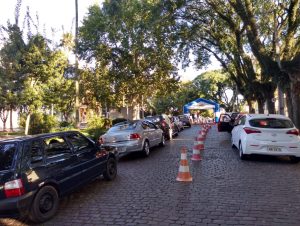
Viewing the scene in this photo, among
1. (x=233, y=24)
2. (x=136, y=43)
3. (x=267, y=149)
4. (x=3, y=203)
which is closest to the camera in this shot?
(x=3, y=203)

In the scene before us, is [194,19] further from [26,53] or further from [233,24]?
[26,53]

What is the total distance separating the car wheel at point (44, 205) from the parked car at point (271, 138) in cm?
647

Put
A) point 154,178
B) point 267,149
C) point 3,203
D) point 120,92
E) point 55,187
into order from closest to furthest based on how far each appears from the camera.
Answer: point 3,203 < point 55,187 < point 154,178 < point 267,149 < point 120,92

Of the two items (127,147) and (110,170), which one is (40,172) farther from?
(127,147)

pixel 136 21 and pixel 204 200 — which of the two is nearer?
pixel 204 200

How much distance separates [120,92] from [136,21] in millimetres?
6942

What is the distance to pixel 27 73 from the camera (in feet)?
69.4

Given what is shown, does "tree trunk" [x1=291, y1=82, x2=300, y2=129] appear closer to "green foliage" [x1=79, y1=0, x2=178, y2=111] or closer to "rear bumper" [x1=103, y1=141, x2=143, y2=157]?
"rear bumper" [x1=103, y1=141, x2=143, y2=157]

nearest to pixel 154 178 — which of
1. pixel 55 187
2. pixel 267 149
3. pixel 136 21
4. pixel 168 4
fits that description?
pixel 55 187

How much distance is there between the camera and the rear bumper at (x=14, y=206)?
493 cm

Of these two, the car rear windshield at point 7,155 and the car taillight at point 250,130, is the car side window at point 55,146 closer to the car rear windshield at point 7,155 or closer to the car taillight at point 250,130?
the car rear windshield at point 7,155

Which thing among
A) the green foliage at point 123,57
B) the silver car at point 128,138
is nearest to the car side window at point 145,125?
the silver car at point 128,138

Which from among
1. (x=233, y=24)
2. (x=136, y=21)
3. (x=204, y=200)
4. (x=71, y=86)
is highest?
(x=136, y=21)

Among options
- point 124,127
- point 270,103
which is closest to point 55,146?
point 124,127
